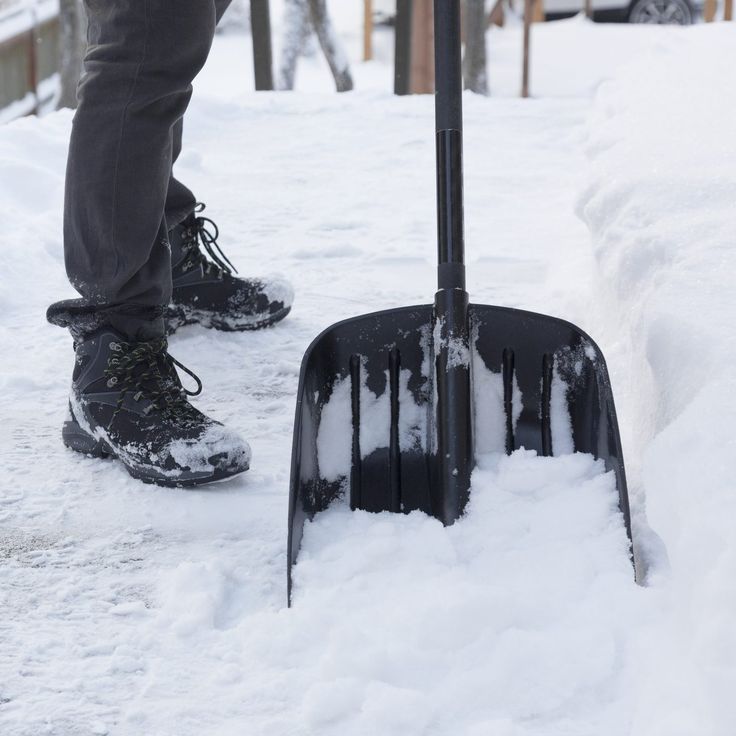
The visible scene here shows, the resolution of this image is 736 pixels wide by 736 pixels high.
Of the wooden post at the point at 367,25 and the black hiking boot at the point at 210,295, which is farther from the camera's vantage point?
the wooden post at the point at 367,25

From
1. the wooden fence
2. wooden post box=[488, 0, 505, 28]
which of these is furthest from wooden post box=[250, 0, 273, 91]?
wooden post box=[488, 0, 505, 28]

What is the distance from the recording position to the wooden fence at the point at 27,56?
891 centimetres

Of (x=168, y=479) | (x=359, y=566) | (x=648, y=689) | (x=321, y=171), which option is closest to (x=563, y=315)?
(x=168, y=479)

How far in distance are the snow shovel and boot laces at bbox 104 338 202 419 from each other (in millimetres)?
343

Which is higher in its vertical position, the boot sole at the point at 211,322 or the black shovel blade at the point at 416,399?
the black shovel blade at the point at 416,399

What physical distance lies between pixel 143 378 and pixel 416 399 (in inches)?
18.4

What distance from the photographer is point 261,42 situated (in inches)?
220

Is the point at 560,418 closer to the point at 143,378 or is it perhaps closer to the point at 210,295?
the point at 143,378

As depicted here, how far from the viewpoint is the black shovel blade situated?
1290mm

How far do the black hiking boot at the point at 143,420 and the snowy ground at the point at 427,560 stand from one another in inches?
1.5

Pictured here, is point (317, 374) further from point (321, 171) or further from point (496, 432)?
point (321, 171)

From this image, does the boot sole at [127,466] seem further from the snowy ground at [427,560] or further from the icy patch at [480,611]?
the icy patch at [480,611]

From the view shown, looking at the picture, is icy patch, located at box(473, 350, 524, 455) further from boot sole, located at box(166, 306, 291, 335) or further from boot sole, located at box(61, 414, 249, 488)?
boot sole, located at box(166, 306, 291, 335)

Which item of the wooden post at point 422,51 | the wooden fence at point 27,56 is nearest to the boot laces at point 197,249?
the wooden post at point 422,51
